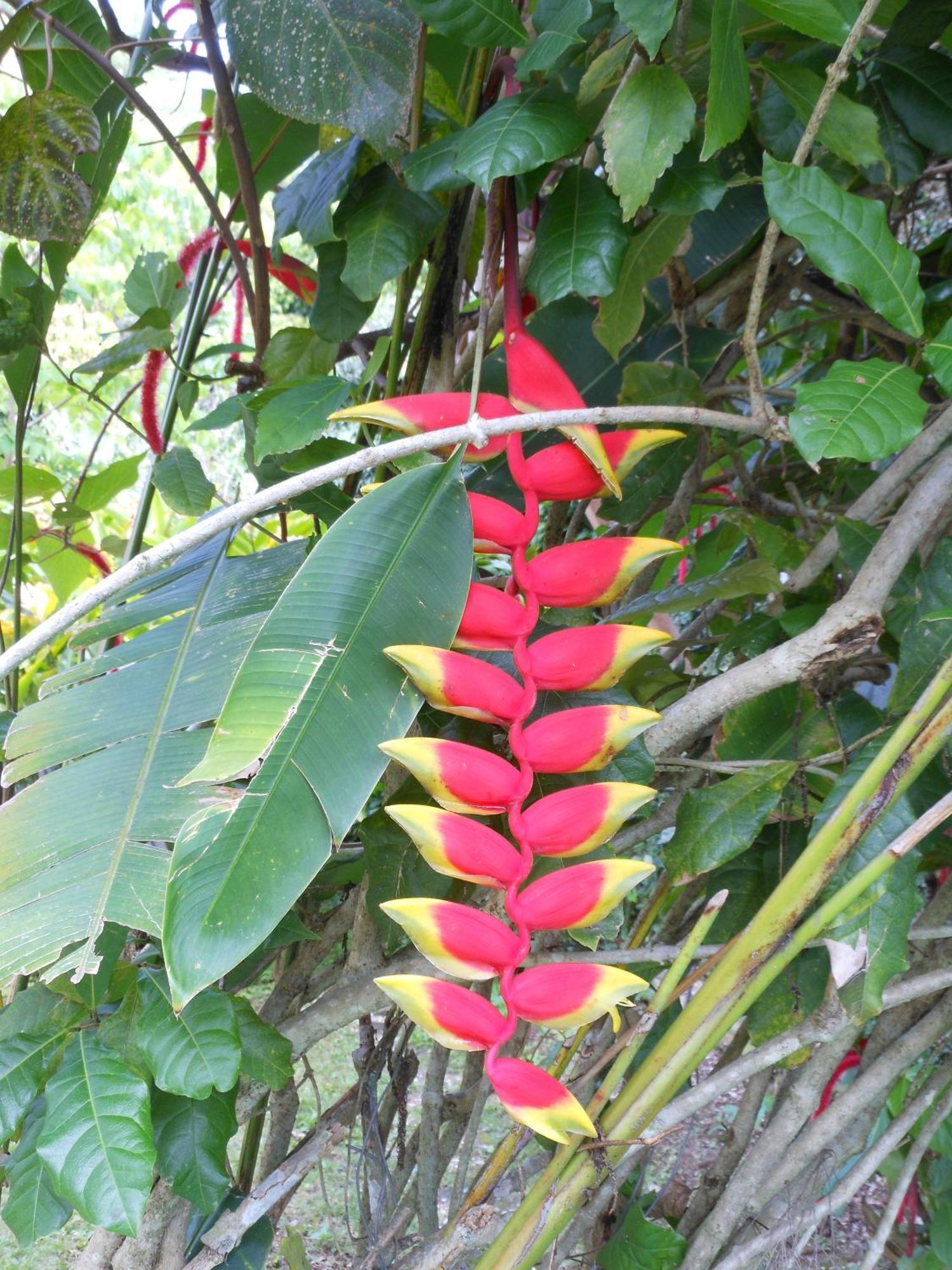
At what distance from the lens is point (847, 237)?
0.56 metres

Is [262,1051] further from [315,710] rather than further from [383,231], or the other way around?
[383,231]

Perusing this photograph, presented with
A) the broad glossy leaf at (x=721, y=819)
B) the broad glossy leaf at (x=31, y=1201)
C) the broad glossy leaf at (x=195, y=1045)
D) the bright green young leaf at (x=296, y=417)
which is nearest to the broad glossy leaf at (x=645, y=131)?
the bright green young leaf at (x=296, y=417)

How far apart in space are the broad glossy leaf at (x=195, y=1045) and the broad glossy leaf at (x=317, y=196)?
0.56 metres

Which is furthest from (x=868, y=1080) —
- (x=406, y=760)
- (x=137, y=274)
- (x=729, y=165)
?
(x=137, y=274)

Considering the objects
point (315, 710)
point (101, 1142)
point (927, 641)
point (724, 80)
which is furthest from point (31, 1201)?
point (724, 80)

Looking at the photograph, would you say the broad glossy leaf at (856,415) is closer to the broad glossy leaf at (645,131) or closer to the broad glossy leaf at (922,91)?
the broad glossy leaf at (645,131)

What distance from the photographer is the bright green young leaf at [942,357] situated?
56 centimetres

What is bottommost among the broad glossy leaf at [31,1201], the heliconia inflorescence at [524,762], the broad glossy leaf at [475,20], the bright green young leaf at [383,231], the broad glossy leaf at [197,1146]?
the broad glossy leaf at [197,1146]

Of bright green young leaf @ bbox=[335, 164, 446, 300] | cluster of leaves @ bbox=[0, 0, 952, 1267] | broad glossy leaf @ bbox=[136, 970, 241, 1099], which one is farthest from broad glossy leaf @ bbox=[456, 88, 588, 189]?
broad glossy leaf @ bbox=[136, 970, 241, 1099]

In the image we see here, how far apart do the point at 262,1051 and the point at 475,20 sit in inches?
26.1

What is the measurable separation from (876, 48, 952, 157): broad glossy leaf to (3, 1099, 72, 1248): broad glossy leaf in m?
0.96

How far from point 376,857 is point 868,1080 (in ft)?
1.44

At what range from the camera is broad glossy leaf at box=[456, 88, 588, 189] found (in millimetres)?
555

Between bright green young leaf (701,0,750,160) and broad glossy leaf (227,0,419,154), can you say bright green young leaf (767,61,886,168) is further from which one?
broad glossy leaf (227,0,419,154)
